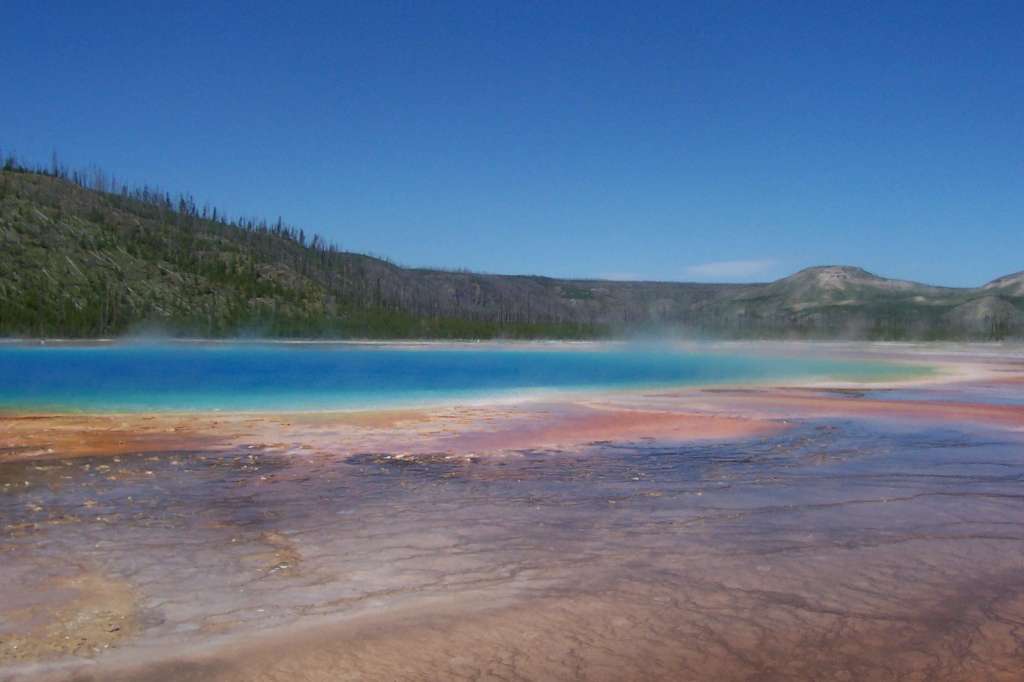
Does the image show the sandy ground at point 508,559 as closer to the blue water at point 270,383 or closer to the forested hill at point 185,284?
the blue water at point 270,383

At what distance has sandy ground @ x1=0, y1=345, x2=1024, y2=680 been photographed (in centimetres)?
549

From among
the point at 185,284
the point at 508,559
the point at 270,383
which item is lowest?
the point at 270,383

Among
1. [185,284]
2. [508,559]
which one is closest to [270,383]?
[508,559]

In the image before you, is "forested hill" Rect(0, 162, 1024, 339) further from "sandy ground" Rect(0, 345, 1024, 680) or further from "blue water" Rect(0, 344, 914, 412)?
"sandy ground" Rect(0, 345, 1024, 680)

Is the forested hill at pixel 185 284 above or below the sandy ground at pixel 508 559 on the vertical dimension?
above

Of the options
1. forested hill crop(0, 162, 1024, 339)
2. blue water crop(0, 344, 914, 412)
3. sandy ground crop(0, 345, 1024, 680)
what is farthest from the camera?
forested hill crop(0, 162, 1024, 339)

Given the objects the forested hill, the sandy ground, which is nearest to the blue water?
the sandy ground

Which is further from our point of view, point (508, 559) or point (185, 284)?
point (185, 284)

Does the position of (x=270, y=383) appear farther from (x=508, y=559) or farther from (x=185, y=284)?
(x=185, y=284)

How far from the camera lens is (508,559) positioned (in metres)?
7.68

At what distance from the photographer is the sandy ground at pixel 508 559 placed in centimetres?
549

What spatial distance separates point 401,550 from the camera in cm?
799

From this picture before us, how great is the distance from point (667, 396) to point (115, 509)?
19.5 meters

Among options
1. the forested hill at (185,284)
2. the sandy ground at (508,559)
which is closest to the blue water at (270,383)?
the sandy ground at (508,559)
